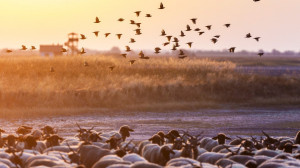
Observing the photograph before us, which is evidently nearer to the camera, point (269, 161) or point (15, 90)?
point (269, 161)

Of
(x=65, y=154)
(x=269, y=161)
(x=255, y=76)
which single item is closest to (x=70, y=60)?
(x=255, y=76)

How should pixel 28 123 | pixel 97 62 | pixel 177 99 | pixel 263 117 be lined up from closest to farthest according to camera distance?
pixel 28 123
pixel 263 117
pixel 177 99
pixel 97 62

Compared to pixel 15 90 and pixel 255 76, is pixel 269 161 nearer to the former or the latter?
pixel 15 90

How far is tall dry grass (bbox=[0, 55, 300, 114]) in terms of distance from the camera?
3180cm

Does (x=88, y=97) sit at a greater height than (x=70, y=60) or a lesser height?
lesser

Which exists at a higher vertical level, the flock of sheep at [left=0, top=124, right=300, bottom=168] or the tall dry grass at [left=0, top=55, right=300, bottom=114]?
the tall dry grass at [left=0, top=55, right=300, bottom=114]

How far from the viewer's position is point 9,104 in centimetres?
3080

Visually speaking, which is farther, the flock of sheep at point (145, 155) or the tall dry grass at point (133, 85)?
the tall dry grass at point (133, 85)

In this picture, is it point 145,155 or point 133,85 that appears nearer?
point 145,155

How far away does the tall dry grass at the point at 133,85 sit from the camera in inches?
1252

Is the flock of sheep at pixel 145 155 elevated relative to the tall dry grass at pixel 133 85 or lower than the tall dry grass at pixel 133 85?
lower

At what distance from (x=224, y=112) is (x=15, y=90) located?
11.1 m

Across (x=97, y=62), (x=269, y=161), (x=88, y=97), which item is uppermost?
(x=97, y=62)

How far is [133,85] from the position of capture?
112 ft
